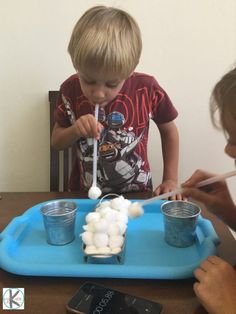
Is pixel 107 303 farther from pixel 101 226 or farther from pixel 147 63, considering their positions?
pixel 147 63

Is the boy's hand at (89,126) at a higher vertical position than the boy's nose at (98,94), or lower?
lower

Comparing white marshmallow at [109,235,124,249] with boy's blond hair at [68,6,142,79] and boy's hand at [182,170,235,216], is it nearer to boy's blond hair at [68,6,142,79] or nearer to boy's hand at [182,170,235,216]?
boy's hand at [182,170,235,216]

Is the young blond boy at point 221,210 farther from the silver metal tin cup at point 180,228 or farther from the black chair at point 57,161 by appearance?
the black chair at point 57,161

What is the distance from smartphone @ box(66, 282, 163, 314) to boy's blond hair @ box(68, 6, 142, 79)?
1.40ft

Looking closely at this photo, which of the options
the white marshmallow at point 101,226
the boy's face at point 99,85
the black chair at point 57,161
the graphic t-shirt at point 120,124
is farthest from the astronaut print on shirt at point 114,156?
the white marshmallow at point 101,226

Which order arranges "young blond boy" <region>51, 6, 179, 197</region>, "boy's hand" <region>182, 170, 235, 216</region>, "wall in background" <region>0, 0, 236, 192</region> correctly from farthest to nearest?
"wall in background" <region>0, 0, 236, 192</region> < "young blond boy" <region>51, 6, 179, 197</region> < "boy's hand" <region>182, 170, 235, 216</region>

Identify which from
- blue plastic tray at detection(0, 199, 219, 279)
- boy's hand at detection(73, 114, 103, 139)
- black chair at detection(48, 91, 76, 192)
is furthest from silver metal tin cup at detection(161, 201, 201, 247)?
black chair at detection(48, 91, 76, 192)

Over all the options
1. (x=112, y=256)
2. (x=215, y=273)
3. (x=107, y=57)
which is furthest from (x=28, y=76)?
(x=215, y=273)

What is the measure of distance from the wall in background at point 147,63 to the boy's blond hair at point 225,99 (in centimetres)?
64

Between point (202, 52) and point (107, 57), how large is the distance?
60cm

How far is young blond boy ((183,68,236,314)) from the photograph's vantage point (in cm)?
50

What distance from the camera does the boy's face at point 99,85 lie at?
75 cm

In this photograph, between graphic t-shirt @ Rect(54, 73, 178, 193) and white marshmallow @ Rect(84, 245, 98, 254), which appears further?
graphic t-shirt @ Rect(54, 73, 178, 193)

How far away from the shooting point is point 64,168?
1245 mm
